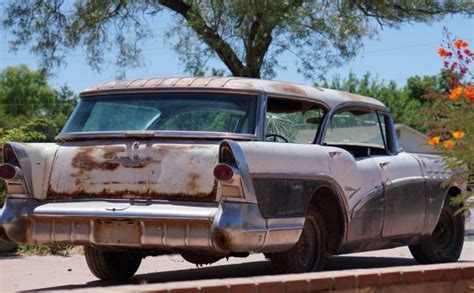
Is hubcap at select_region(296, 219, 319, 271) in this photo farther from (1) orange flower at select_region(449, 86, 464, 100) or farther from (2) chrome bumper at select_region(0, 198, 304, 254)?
(1) orange flower at select_region(449, 86, 464, 100)

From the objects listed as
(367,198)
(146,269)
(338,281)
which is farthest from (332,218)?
(338,281)

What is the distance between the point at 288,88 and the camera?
8562mm

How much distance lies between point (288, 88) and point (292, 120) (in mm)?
359

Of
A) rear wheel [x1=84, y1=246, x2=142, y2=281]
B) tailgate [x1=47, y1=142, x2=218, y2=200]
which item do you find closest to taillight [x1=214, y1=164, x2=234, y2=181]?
tailgate [x1=47, y1=142, x2=218, y2=200]

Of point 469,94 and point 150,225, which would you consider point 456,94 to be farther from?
point 150,225

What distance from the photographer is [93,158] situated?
304 inches

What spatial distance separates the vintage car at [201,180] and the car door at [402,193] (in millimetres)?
27

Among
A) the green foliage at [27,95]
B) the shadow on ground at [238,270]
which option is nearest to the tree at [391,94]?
the green foliage at [27,95]

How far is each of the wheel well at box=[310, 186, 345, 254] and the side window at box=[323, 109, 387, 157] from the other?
74cm

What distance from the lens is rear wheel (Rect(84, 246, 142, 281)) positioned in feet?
27.9

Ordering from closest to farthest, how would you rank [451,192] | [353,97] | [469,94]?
[469,94], [353,97], [451,192]

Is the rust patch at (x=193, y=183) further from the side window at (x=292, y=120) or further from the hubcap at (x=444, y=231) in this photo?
the hubcap at (x=444, y=231)

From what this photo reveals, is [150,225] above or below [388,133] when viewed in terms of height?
below

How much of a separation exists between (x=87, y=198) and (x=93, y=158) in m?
0.32
